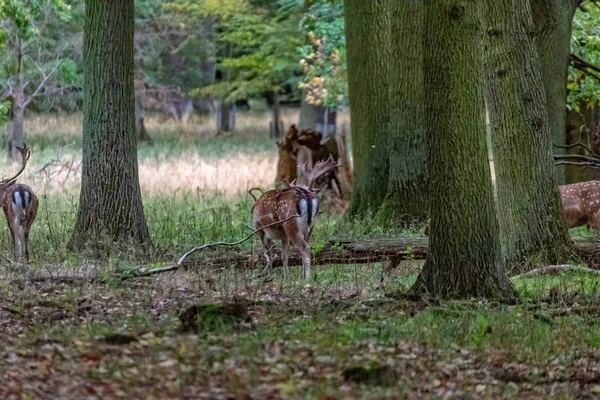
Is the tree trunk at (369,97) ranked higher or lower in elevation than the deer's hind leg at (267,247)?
higher

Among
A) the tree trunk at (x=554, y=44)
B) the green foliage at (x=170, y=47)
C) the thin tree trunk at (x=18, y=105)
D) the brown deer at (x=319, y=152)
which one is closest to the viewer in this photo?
the tree trunk at (x=554, y=44)

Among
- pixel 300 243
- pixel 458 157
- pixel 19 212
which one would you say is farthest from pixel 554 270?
pixel 19 212

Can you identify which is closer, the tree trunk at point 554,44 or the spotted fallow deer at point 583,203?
the spotted fallow deer at point 583,203

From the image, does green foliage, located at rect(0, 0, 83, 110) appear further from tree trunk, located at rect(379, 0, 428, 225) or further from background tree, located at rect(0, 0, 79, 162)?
tree trunk, located at rect(379, 0, 428, 225)

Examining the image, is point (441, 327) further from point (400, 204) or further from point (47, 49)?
point (47, 49)

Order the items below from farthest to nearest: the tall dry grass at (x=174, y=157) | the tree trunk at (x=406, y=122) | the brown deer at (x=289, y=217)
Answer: the tall dry grass at (x=174, y=157) < the tree trunk at (x=406, y=122) < the brown deer at (x=289, y=217)

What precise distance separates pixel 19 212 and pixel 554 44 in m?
7.38

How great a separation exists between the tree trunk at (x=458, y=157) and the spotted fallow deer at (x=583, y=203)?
4819mm

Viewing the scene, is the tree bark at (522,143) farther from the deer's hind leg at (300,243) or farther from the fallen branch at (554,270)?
the deer's hind leg at (300,243)

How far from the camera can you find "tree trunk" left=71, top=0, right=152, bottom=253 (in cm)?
1110

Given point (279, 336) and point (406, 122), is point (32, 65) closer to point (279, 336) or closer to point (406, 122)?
point (406, 122)

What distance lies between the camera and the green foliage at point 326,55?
78.0 feet

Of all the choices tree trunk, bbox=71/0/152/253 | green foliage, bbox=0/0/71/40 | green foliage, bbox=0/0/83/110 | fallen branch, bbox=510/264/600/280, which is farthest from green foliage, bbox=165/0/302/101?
fallen branch, bbox=510/264/600/280

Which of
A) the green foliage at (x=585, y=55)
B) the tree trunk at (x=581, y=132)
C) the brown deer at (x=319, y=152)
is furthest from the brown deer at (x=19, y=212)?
the green foliage at (x=585, y=55)
